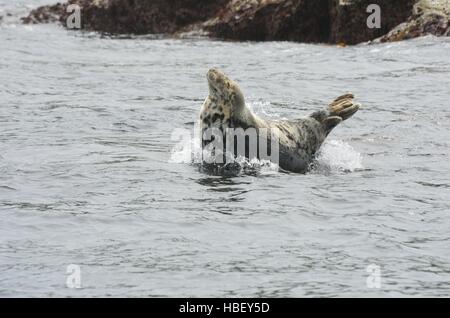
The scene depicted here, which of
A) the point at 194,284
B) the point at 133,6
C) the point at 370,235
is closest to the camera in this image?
the point at 194,284

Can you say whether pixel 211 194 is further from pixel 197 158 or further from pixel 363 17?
pixel 363 17

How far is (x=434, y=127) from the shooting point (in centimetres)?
1331

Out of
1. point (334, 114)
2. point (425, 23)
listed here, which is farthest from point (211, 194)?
point (425, 23)

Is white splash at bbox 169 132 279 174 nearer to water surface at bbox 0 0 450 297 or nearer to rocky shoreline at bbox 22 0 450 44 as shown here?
water surface at bbox 0 0 450 297

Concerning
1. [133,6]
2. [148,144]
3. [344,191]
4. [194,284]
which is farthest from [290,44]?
[194,284]

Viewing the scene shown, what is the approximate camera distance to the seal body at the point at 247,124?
1055 centimetres

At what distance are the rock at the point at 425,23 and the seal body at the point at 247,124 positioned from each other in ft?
31.6

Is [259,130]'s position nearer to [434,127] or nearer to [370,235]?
[370,235]

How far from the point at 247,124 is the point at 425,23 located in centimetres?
1058

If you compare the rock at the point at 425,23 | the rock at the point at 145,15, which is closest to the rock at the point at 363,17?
the rock at the point at 425,23

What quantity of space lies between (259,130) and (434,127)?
3.61 m

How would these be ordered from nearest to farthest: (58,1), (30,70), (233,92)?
(233,92) → (30,70) → (58,1)

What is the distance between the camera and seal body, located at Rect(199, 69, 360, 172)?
10547mm

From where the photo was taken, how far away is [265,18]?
22.2 metres
